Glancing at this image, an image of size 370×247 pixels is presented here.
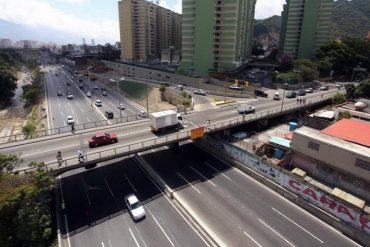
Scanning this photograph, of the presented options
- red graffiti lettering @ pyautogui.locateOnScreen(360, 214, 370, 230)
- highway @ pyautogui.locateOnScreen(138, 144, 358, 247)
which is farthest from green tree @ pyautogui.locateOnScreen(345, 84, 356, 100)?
red graffiti lettering @ pyautogui.locateOnScreen(360, 214, 370, 230)

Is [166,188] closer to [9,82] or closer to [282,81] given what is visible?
[282,81]

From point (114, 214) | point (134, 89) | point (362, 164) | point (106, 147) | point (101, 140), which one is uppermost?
point (101, 140)

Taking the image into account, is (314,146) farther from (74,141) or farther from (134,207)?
(74,141)

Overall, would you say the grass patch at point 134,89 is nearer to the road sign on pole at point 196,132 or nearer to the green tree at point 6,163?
the road sign on pole at point 196,132

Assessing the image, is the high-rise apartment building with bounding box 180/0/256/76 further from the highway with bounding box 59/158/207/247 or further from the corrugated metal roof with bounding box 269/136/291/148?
the highway with bounding box 59/158/207/247

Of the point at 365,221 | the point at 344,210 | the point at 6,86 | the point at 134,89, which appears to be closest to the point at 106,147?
the point at 344,210

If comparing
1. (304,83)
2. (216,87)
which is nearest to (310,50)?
(304,83)
